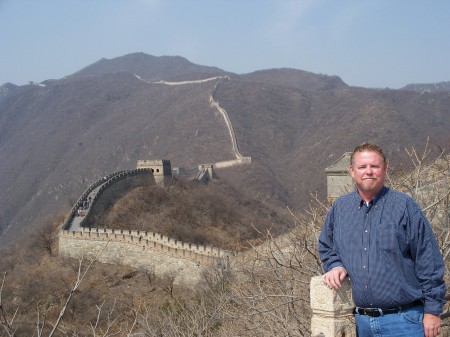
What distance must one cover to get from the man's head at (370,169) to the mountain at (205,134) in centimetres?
5974

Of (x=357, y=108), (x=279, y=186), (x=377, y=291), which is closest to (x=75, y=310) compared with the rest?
(x=377, y=291)

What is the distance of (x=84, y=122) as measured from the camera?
12731 cm

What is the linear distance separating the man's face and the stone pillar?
672mm

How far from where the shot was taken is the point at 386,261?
396 centimetres

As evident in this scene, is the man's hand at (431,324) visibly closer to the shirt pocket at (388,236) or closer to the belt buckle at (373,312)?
the belt buckle at (373,312)

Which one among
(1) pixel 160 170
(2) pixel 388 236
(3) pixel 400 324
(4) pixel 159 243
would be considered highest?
(2) pixel 388 236

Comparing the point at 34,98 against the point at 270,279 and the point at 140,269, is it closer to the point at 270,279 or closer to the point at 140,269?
the point at 140,269

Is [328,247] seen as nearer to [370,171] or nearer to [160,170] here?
[370,171]

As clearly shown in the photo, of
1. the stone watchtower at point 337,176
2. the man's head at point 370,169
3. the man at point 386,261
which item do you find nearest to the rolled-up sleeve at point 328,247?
the man at point 386,261

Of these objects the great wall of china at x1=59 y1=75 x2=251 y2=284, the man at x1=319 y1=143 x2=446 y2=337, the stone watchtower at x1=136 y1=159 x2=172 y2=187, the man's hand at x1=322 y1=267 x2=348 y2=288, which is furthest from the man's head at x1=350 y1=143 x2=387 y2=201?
the stone watchtower at x1=136 y1=159 x2=172 y2=187

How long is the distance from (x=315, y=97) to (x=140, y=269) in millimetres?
100200

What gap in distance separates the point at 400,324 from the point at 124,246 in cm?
2626

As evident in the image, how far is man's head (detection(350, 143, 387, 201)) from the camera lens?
4.08 meters

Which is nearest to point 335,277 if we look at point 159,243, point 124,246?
point 159,243
